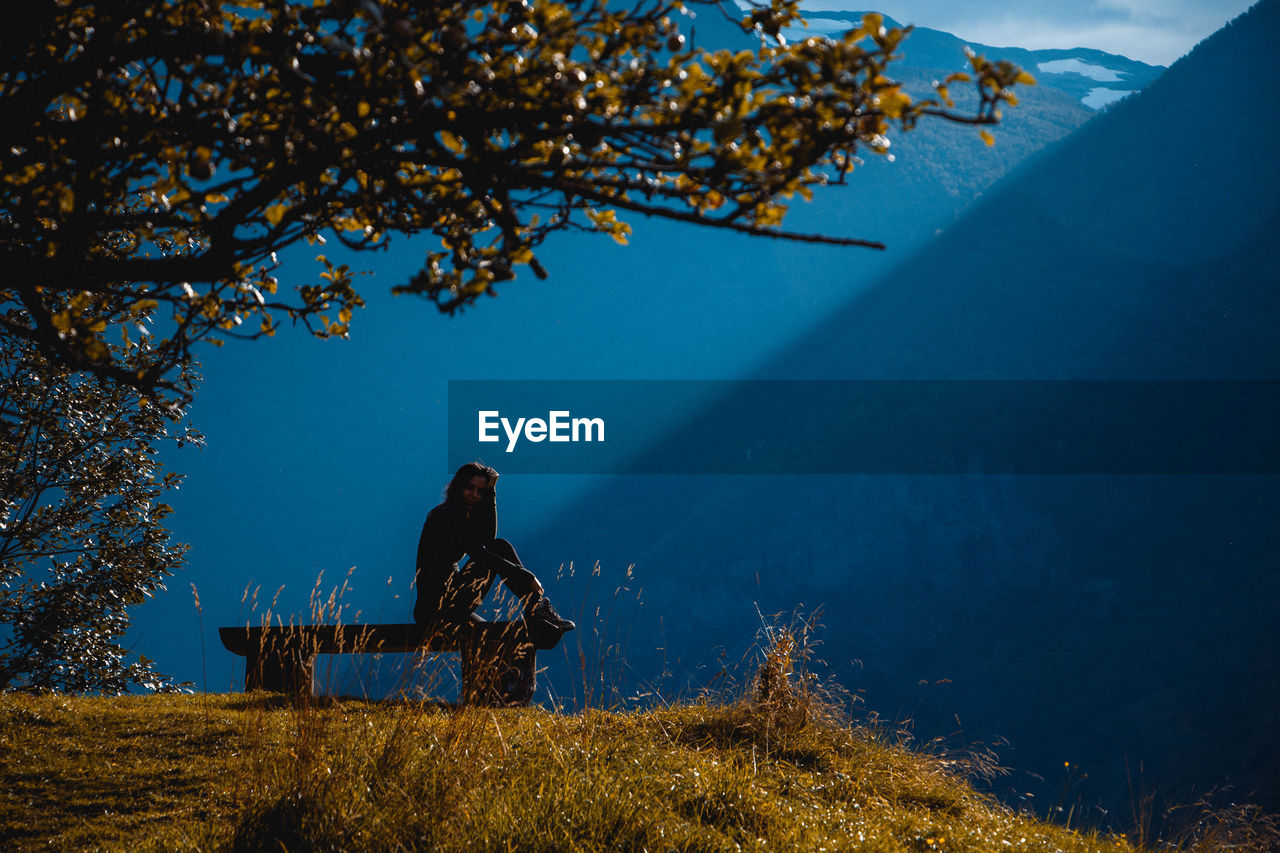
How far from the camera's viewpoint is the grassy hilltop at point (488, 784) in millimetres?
3193

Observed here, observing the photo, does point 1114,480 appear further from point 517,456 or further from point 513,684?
point 513,684

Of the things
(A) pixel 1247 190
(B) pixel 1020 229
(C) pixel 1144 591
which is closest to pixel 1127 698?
(C) pixel 1144 591

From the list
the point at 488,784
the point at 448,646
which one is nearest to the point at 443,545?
the point at 448,646

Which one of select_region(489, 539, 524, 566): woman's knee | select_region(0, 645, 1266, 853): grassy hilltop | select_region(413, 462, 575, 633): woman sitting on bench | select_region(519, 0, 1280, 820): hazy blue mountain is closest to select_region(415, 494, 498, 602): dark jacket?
select_region(413, 462, 575, 633): woman sitting on bench

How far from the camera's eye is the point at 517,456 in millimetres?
107938

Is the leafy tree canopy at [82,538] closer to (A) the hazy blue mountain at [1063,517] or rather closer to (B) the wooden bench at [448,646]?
(B) the wooden bench at [448,646]

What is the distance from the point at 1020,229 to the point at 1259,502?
45.7 m

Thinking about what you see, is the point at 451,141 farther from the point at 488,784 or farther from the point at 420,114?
the point at 488,784

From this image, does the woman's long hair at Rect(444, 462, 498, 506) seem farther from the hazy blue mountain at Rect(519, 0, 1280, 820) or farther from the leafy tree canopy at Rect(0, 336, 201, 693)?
the hazy blue mountain at Rect(519, 0, 1280, 820)

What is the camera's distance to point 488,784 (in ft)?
11.6

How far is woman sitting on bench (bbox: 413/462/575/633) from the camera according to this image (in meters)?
6.20

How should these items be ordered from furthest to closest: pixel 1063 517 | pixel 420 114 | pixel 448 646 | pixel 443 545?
pixel 1063 517
pixel 443 545
pixel 448 646
pixel 420 114

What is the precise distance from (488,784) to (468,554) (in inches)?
115

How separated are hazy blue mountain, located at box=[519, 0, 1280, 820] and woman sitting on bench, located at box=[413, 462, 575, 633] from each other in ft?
191
